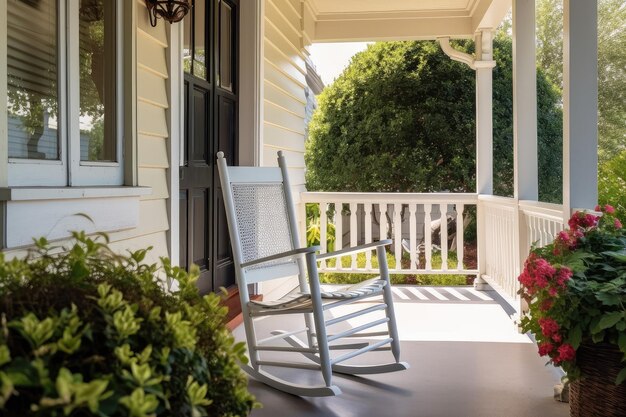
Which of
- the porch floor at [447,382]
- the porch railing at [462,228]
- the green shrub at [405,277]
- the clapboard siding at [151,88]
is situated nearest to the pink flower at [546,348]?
the porch floor at [447,382]

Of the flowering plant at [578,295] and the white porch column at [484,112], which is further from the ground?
the white porch column at [484,112]

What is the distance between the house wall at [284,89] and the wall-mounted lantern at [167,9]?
6.26 ft

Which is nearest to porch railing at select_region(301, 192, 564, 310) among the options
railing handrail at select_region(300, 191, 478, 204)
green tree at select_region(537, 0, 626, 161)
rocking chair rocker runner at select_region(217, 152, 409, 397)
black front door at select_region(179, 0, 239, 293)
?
railing handrail at select_region(300, 191, 478, 204)

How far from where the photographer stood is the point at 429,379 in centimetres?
327

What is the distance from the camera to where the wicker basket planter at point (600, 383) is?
2322 mm

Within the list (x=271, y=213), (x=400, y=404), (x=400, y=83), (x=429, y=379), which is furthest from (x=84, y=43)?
(x=400, y=83)

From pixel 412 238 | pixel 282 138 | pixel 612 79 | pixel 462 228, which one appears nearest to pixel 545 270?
pixel 282 138

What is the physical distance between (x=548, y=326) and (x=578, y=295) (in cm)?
15

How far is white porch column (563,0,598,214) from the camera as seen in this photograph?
314 centimetres

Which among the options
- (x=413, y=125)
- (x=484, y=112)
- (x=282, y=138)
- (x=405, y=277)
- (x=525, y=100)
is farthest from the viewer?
(x=413, y=125)

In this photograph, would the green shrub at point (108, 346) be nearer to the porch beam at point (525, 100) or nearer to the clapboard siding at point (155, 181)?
the clapboard siding at point (155, 181)

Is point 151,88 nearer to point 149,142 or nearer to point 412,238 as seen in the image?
point 149,142

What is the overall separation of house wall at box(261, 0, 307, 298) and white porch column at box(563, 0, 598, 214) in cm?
234

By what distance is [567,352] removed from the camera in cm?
238
